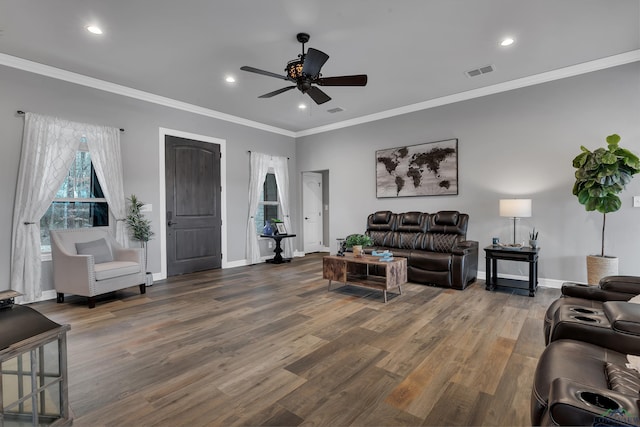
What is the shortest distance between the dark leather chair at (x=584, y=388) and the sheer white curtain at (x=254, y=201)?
5.70 metres

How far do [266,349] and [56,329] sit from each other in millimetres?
1492

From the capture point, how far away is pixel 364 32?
11.1ft

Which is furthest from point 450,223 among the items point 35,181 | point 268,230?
point 35,181

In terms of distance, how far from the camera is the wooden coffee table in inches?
151

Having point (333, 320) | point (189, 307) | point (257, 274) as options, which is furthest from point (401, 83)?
→ point (189, 307)

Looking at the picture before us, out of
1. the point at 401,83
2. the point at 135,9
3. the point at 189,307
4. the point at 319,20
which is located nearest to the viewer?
the point at 135,9

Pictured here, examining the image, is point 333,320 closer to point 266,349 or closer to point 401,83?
point 266,349

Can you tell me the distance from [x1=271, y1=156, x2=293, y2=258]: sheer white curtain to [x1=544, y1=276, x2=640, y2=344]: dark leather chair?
5611mm

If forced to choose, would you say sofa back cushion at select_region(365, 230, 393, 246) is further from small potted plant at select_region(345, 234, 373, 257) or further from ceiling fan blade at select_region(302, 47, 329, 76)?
ceiling fan blade at select_region(302, 47, 329, 76)

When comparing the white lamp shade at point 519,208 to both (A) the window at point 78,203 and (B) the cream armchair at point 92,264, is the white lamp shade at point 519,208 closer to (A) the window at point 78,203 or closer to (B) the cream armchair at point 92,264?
(B) the cream armchair at point 92,264

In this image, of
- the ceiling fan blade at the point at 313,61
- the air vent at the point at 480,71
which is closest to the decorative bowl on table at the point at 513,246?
the air vent at the point at 480,71

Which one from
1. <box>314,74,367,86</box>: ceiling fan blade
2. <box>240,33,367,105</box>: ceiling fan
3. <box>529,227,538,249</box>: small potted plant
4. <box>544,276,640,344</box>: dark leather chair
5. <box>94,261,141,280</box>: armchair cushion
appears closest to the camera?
<box>544,276,640,344</box>: dark leather chair

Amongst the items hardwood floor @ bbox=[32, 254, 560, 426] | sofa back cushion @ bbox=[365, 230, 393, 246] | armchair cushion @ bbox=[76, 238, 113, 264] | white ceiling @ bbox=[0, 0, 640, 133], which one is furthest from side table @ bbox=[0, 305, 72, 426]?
sofa back cushion @ bbox=[365, 230, 393, 246]

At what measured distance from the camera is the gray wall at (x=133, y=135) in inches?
152
